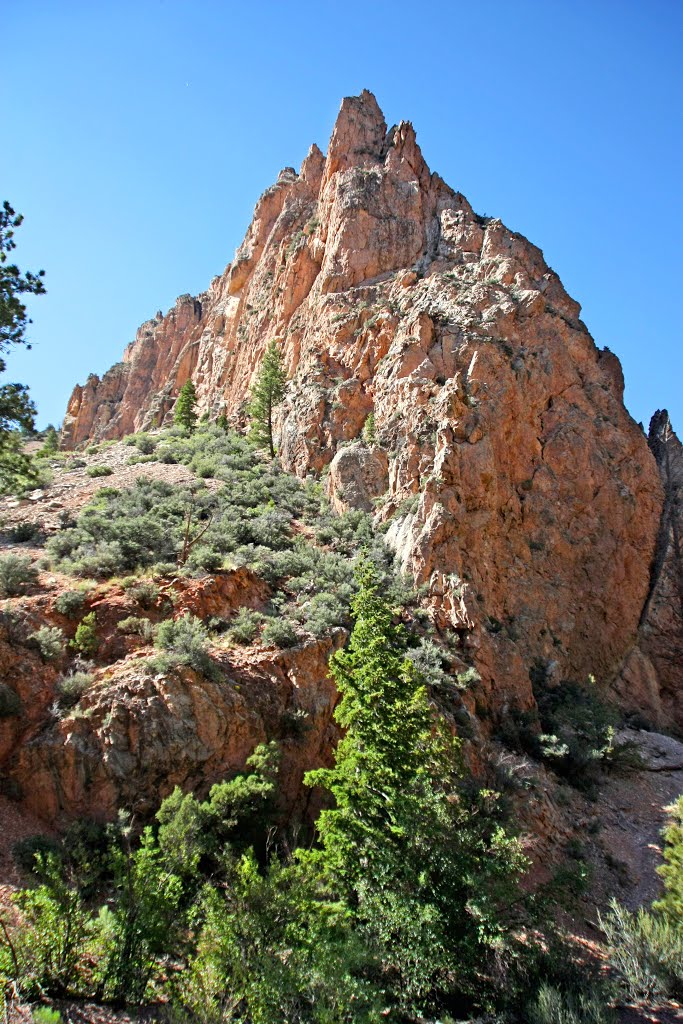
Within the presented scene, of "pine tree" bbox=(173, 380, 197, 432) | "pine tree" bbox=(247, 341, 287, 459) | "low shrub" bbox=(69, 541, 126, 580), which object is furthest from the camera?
"pine tree" bbox=(173, 380, 197, 432)

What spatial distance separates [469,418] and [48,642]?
17177mm

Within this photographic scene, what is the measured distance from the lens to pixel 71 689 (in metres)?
12.4

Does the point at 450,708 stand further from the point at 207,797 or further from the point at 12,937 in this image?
the point at 12,937

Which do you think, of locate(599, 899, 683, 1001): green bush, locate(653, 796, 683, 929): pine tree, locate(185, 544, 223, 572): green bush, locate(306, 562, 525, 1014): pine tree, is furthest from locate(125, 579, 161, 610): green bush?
locate(653, 796, 683, 929): pine tree

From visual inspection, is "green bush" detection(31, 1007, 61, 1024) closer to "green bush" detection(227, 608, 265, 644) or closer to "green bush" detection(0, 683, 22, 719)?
"green bush" detection(0, 683, 22, 719)

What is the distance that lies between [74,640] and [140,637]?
4.95ft

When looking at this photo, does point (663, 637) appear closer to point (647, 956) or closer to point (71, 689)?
point (647, 956)

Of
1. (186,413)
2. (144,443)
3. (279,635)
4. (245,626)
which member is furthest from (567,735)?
(186,413)

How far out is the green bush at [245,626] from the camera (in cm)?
1523

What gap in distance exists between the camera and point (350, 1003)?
26.3ft

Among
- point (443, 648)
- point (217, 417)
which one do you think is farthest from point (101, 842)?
point (217, 417)

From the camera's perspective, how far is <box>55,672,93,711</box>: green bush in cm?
1232

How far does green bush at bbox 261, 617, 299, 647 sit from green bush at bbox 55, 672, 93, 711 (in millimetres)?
4562

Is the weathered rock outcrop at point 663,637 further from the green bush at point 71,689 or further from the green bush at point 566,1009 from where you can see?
the green bush at point 71,689
